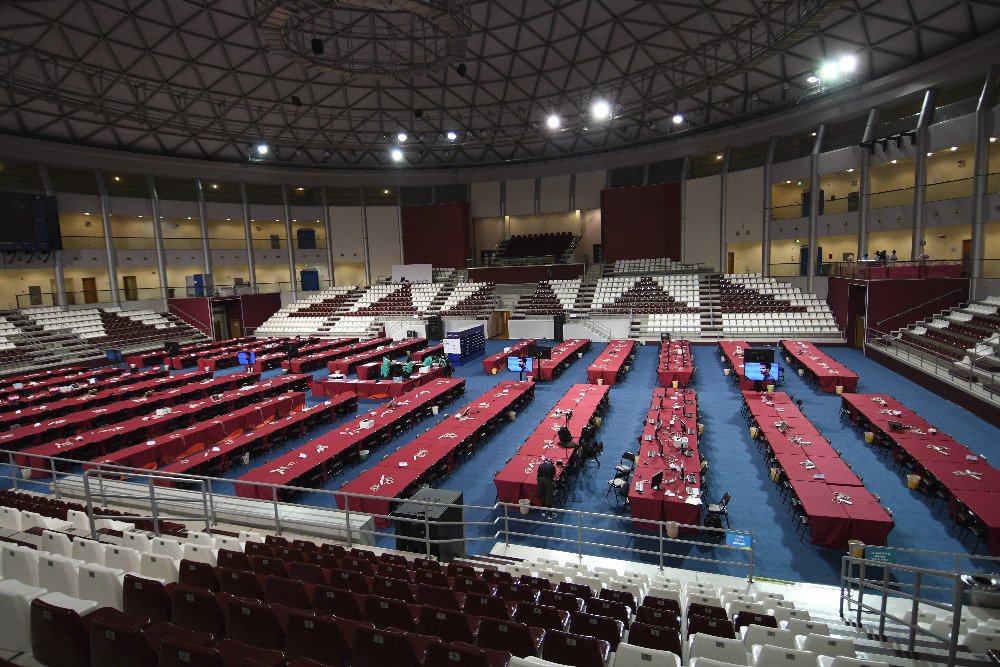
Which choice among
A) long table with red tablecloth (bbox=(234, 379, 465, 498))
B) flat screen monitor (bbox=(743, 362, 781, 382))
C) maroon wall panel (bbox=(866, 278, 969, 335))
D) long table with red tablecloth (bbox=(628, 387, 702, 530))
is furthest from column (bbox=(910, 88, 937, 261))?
long table with red tablecloth (bbox=(234, 379, 465, 498))

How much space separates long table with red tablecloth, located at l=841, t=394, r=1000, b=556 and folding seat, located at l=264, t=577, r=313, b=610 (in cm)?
1055

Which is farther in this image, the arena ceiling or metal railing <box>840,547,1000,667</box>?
the arena ceiling

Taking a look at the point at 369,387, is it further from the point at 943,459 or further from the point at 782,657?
the point at 782,657

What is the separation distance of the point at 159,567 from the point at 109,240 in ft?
131

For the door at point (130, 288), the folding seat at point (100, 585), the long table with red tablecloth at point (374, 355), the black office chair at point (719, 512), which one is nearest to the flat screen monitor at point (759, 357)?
the black office chair at point (719, 512)

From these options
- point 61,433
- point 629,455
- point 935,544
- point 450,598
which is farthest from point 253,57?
point 935,544

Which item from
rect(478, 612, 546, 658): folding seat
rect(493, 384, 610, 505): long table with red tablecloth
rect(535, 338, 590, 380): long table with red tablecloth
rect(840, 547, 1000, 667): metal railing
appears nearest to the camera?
rect(478, 612, 546, 658): folding seat

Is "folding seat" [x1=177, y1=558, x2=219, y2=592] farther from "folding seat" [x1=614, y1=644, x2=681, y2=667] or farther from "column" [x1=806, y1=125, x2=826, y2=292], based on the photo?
"column" [x1=806, y1=125, x2=826, y2=292]

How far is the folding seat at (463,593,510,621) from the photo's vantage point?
545 centimetres

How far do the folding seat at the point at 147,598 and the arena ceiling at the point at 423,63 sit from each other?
20027 mm

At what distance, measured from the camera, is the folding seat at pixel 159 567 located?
6.20 m

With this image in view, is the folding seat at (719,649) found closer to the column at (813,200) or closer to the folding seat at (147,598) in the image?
the folding seat at (147,598)

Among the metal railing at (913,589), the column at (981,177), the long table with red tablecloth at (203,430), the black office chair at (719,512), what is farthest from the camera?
the column at (981,177)

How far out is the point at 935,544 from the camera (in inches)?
376
